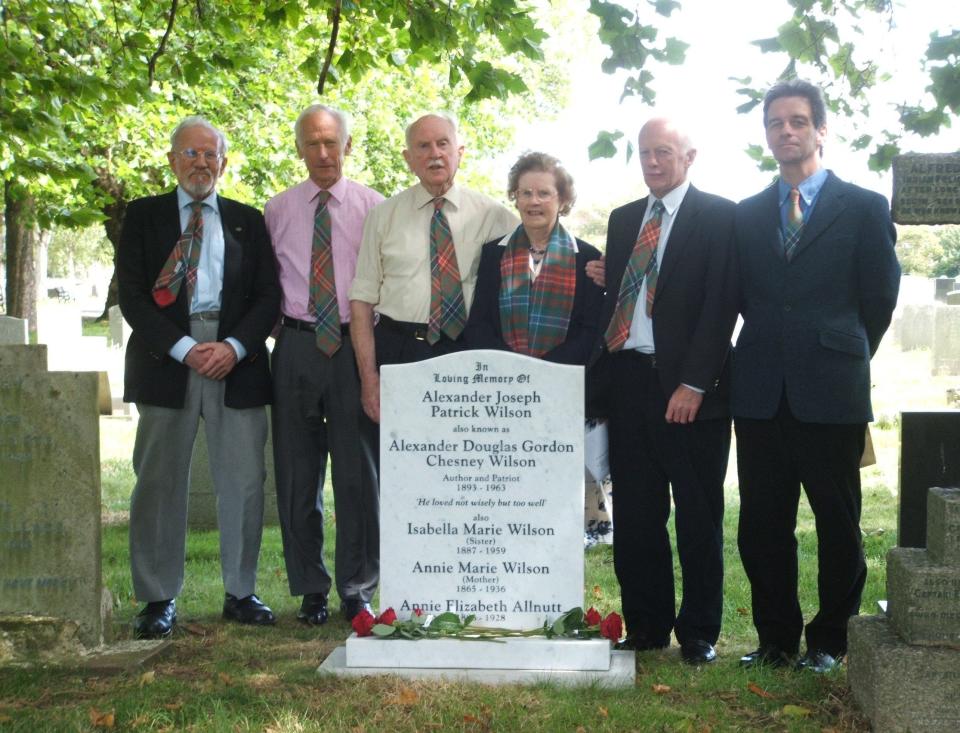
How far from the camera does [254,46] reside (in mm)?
15609

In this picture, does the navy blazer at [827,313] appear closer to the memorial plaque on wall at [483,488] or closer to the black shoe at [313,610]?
the memorial plaque on wall at [483,488]

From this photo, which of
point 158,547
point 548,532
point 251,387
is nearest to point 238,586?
point 158,547

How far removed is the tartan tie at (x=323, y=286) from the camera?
5.90 metres

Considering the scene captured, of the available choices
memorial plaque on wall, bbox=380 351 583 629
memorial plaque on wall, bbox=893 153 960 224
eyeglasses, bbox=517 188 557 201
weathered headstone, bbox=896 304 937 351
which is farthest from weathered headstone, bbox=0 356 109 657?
weathered headstone, bbox=896 304 937 351

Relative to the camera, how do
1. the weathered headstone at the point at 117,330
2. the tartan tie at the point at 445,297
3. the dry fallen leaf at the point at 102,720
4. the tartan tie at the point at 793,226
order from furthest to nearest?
the weathered headstone at the point at 117,330 → the tartan tie at the point at 445,297 → the tartan tie at the point at 793,226 → the dry fallen leaf at the point at 102,720

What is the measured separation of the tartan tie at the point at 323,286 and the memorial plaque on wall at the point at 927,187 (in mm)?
2653

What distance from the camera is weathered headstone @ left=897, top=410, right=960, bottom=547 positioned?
5219 mm

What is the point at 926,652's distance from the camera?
4230 mm

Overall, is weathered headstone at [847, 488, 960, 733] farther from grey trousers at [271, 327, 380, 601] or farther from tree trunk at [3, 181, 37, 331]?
tree trunk at [3, 181, 37, 331]

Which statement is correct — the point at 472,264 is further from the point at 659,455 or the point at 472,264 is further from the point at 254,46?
the point at 254,46

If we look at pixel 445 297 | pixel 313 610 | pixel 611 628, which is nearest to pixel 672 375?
pixel 611 628

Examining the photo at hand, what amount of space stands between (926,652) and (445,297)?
8.60 feet

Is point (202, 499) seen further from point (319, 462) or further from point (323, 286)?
point (323, 286)

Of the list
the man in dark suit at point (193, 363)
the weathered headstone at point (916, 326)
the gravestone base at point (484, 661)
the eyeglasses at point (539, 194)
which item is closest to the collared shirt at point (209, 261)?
the man in dark suit at point (193, 363)
